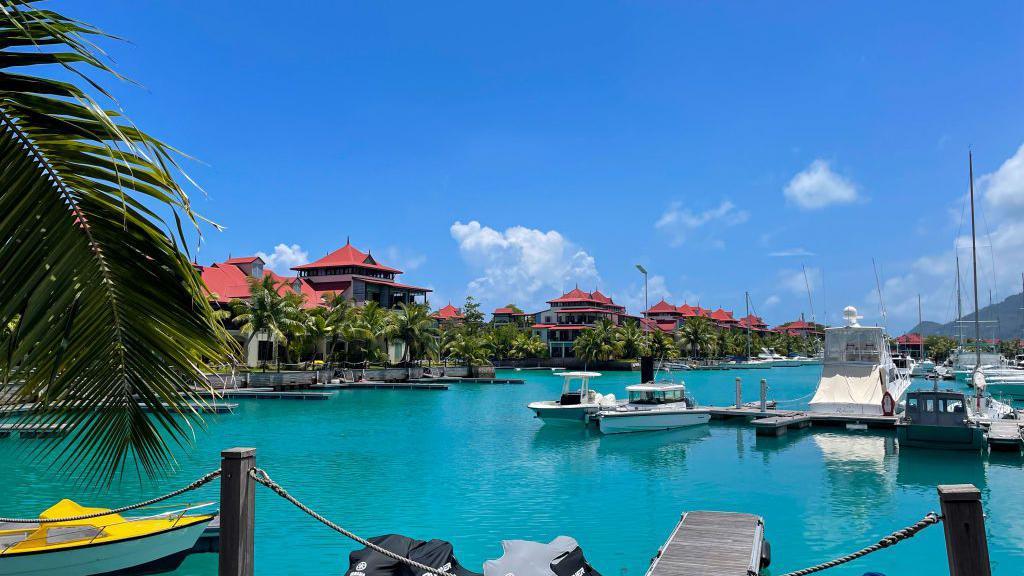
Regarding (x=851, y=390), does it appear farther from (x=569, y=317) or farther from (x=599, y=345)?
(x=569, y=317)

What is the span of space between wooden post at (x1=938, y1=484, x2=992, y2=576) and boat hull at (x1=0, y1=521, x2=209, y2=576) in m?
13.0

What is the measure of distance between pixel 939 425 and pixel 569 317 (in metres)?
94.4

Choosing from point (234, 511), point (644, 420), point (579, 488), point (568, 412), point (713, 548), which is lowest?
point (579, 488)

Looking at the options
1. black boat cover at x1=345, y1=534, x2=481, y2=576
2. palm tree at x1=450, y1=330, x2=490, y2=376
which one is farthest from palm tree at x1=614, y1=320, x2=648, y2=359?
black boat cover at x1=345, y1=534, x2=481, y2=576

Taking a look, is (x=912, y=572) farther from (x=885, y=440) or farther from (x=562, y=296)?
(x=562, y=296)

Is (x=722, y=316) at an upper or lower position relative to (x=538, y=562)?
upper

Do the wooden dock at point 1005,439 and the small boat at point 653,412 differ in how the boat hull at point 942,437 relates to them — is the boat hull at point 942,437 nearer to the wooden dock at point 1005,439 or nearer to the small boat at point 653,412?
the wooden dock at point 1005,439

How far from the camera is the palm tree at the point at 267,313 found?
2411 inches

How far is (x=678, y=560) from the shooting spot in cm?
1242

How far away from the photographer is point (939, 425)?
1136 inches

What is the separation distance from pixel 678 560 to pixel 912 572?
6949 mm

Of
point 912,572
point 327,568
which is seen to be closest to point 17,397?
point 327,568

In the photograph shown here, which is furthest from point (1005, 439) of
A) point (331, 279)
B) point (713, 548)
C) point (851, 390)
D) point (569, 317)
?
point (569, 317)

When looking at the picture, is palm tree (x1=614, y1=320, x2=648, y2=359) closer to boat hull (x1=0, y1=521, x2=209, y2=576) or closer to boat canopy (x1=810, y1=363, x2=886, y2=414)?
boat canopy (x1=810, y1=363, x2=886, y2=414)
